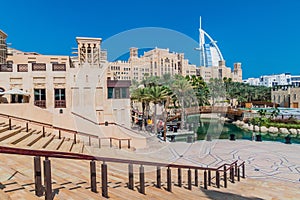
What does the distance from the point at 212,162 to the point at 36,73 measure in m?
12.0

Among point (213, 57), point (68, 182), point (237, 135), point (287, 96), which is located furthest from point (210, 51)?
point (68, 182)

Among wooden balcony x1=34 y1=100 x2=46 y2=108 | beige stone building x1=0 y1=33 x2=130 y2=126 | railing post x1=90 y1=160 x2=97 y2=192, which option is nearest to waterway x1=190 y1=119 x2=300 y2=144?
beige stone building x1=0 y1=33 x2=130 y2=126

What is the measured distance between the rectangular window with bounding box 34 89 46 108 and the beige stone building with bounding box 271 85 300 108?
5742 centimetres

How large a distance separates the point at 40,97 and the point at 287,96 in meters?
60.6

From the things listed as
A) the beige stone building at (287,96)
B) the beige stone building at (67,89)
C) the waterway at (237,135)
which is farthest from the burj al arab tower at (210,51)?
the beige stone building at (67,89)

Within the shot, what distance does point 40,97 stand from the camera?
51.7ft

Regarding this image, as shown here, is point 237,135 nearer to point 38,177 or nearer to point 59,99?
point 59,99

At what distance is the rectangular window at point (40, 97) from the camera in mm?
15629

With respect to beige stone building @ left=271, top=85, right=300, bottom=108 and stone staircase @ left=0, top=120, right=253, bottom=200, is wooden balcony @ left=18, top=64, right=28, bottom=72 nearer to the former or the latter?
stone staircase @ left=0, top=120, right=253, bottom=200

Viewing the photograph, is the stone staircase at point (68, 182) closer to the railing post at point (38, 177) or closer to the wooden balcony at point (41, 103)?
the railing post at point (38, 177)

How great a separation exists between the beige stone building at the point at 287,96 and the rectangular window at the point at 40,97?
2261 inches

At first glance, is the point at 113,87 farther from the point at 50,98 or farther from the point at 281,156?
the point at 281,156

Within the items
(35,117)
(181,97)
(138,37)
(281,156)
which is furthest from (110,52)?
(181,97)

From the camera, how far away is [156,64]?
95.9 feet
